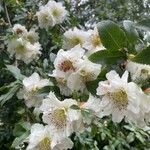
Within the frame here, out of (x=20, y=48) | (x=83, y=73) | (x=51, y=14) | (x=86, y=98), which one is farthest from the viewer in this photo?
(x=51, y=14)

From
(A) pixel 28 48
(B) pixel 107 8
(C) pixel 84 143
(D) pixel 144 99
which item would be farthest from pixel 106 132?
(D) pixel 144 99

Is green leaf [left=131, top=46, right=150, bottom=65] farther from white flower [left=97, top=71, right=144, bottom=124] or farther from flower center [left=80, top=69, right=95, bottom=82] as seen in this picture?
flower center [left=80, top=69, right=95, bottom=82]

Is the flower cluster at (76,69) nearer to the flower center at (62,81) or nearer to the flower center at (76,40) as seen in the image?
the flower center at (62,81)

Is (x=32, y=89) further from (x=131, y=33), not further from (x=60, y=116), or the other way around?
(x=131, y=33)

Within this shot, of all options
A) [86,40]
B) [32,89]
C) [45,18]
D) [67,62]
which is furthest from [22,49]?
[67,62]

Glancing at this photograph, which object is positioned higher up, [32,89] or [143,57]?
[143,57]

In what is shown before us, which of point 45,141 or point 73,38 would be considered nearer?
point 45,141

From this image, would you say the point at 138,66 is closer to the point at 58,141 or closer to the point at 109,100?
the point at 109,100
